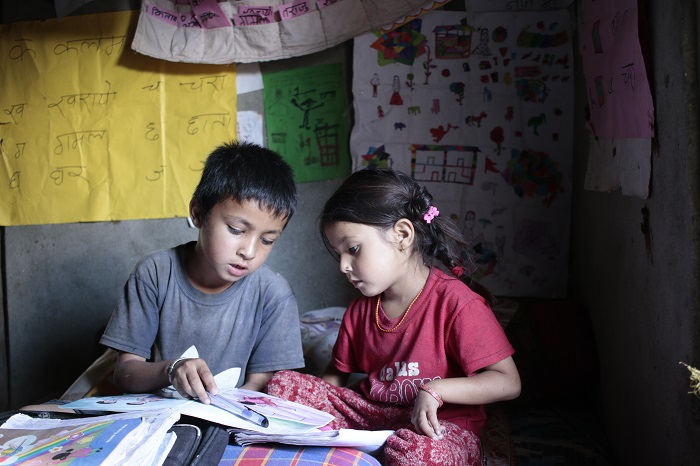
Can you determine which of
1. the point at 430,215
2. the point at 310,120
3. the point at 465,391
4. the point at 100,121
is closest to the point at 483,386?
the point at 465,391

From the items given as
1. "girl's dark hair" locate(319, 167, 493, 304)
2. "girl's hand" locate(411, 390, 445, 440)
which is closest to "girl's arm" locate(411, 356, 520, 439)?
"girl's hand" locate(411, 390, 445, 440)

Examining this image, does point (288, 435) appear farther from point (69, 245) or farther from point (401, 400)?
point (69, 245)

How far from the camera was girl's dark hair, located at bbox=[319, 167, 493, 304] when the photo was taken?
58.4 inches

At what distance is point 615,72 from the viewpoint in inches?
59.7

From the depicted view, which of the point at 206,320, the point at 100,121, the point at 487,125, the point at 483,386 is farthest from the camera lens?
the point at 100,121

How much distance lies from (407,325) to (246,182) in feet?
1.62

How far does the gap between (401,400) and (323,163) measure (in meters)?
1.04

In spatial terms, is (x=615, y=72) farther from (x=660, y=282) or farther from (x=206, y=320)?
(x=206, y=320)

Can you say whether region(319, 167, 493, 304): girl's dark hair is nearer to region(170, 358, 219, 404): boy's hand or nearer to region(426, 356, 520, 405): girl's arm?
region(426, 356, 520, 405): girl's arm

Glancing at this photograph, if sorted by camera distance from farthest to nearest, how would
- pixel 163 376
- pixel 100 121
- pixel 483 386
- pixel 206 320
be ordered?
pixel 100 121 → pixel 206 320 → pixel 163 376 → pixel 483 386

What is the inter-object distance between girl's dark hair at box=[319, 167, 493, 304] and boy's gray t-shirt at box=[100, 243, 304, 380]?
0.30m

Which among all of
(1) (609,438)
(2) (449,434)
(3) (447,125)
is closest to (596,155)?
(3) (447,125)

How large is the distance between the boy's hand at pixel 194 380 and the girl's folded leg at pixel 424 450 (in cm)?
37

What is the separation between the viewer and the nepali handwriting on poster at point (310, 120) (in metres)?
2.29
